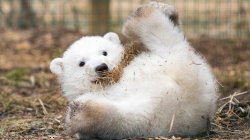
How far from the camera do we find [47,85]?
7.14 meters

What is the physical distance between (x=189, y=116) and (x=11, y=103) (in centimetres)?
238

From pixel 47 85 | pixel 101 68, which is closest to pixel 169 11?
pixel 101 68

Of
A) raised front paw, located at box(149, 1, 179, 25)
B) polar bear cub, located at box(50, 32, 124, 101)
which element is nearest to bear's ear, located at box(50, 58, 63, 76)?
polar bear cub, located at box(50, 32, 124, 101)

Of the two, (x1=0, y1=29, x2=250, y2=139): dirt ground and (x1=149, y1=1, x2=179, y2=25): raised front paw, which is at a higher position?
(x1=149, y1=1, x2=179, y2=25): raised front paw

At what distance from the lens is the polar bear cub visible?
4320 millimetres

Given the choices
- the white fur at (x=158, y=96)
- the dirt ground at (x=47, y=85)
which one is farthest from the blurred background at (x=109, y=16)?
the white fur at (x=158, y=96)

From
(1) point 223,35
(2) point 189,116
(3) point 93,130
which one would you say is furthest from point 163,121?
(1) point 223,35

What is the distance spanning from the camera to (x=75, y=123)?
3896mm

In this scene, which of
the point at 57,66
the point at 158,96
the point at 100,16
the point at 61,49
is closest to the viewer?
the point at 158,96

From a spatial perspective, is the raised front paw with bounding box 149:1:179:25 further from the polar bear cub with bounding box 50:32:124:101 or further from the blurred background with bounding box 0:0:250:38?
the blurred background with bounding box 0:0:250:38

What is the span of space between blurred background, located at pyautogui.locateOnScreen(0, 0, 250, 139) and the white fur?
1.21 ft

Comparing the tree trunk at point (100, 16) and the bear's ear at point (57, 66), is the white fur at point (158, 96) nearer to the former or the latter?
the bear's ear at point (57, 66)

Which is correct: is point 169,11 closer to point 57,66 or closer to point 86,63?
point 86,63

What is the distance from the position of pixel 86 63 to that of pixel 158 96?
59 cm
